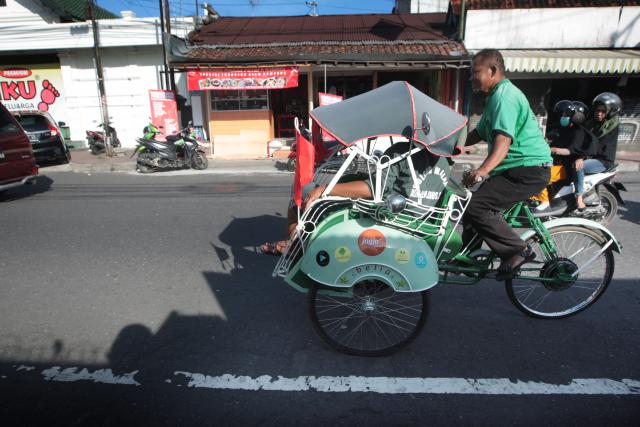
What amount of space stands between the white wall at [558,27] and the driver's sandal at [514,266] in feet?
39.1

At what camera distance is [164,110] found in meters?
13.1

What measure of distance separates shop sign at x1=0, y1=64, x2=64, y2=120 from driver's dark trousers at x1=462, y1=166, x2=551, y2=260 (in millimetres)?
17508

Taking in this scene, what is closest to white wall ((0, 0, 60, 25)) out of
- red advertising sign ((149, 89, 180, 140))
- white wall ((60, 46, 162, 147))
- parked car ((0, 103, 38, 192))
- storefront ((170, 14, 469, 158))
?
white wall ((60, 46, 162, 147))

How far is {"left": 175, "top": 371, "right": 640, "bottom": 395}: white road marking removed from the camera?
8.50ft

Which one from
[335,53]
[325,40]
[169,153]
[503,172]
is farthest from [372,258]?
[325,40]

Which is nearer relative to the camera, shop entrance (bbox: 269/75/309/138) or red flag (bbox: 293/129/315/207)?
red flag (bbox: 293/129/315/207)

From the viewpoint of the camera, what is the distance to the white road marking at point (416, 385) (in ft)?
8.50

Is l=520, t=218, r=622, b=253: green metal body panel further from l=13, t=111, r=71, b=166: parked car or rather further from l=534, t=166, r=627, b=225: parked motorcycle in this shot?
l=13, t=111, r=71, b=166: parked car

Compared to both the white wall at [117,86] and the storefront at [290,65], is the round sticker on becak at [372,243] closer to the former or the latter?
the storefront at [290,65]

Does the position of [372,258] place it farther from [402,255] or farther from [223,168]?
[223,168]

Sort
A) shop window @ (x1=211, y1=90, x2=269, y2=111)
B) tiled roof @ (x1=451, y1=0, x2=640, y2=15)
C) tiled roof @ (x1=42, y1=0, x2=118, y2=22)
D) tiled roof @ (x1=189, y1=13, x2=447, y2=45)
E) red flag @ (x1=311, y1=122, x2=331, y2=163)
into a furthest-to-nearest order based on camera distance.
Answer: tiled roof @ (x1=42, y1=0, x2=118, y2=22) < tiled roof @ (x1=189, y1=13, x2=447, y2=45) < shop window @ (x1=211, y1=90, x2=269, y2=111) < tiled roof @ (x1=451, y1=0, x2=640, y2=15) < red flag @ (x1=311, y1=122, x2=331, y2=163)

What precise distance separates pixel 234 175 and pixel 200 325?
7573mm

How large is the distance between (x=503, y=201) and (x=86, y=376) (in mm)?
3037

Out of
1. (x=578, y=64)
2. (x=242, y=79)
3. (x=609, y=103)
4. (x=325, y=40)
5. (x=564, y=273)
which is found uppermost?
(x=325, y=40)
